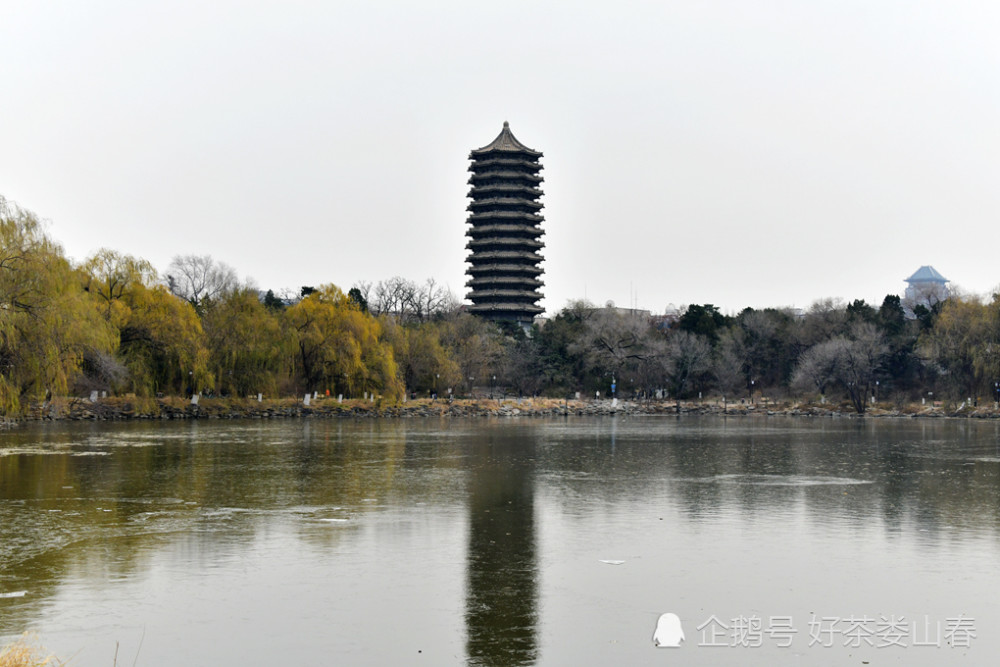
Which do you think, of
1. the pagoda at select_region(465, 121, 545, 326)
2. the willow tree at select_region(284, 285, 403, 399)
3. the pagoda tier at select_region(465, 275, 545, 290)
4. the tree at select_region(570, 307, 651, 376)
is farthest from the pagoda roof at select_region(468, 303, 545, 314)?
the willow tree at select_region(284, 285, 403, 399)

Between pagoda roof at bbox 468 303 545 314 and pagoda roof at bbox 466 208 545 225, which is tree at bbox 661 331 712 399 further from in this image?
pagoda roof at bbox 466 208 545 225

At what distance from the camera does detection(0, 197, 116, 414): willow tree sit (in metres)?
31.2

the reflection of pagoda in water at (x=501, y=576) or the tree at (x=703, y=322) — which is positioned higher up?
the tree at (x=703, y=322)

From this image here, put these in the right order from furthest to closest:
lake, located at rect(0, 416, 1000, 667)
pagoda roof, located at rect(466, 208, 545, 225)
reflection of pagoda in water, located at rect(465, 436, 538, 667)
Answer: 1. pagoda roof, located at rect(466, 208, 545, 225)
2. lake, located at rect(0, 416, 1000, 667)
3. reflection of pagoda in water, located at rect(465, 436, 538, 667)

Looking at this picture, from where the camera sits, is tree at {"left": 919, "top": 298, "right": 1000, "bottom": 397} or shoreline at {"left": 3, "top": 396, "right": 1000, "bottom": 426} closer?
shoreline at {"left": 3, "top": 396, "right": 1000, "bottom": 426}

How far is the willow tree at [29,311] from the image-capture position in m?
31.2

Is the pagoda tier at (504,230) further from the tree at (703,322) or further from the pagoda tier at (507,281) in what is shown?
the tree at (703,322)

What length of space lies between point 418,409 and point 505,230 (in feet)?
137

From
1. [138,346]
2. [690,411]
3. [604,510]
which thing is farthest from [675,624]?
[690,411]

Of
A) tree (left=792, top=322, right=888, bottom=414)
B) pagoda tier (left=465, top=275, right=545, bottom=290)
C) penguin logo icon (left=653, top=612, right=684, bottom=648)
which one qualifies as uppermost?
pagoda tier (left=465, top=275, right=545, bottom=290)

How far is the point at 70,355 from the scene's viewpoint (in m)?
36.0

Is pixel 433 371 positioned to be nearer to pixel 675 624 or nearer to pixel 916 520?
pixel 916 520

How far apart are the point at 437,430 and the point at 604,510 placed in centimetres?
2796

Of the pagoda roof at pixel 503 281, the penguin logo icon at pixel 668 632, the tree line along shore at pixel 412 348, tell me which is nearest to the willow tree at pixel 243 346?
the tree line along shore at pixel 412 348
